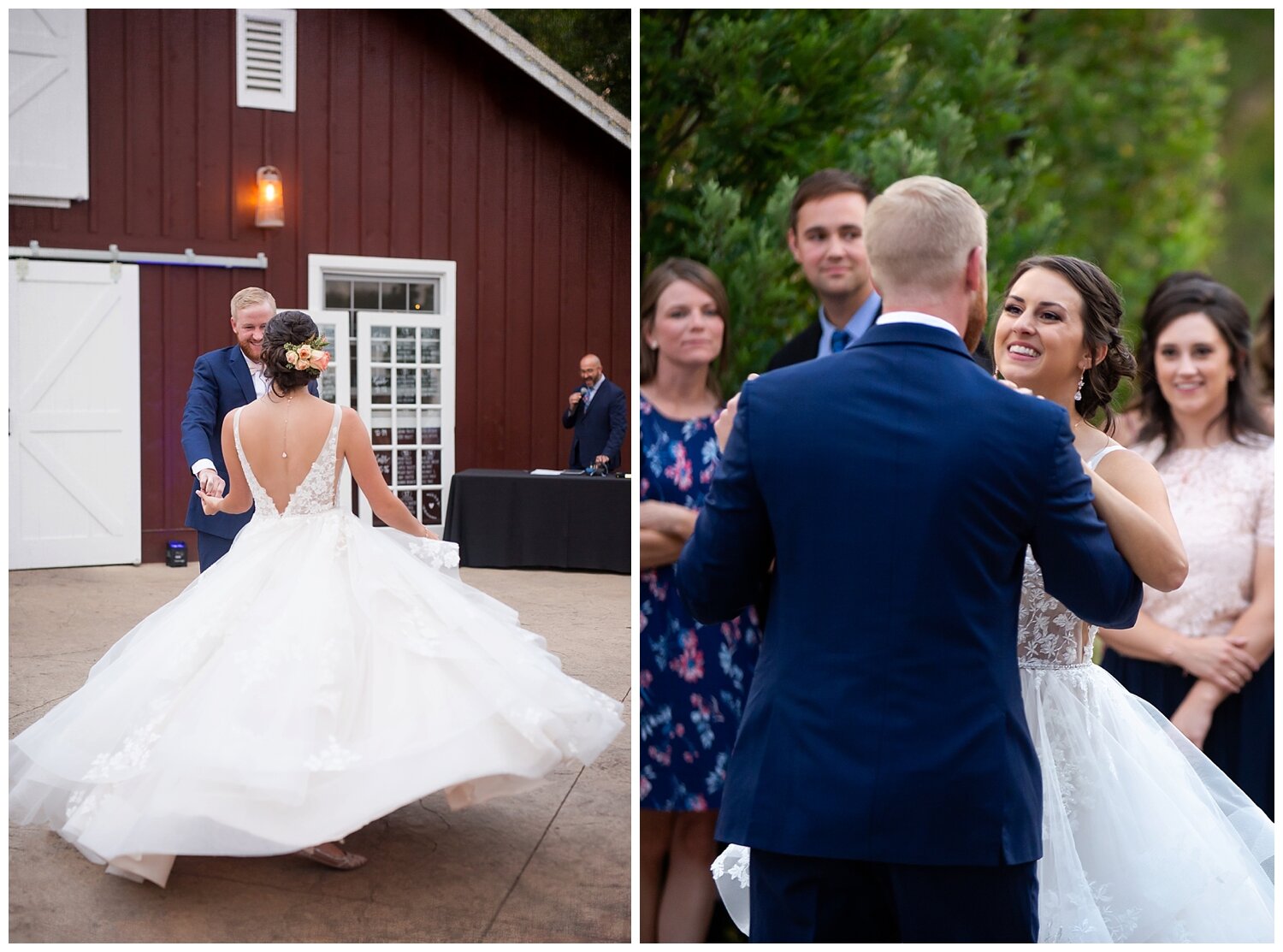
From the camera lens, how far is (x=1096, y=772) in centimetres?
220

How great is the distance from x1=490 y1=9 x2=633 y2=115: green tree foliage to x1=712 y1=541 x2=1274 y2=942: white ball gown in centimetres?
155

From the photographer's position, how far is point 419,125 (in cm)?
342

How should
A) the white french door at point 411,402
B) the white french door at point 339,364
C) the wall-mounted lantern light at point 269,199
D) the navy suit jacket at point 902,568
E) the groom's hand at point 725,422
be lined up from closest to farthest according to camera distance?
the navy suit jacket at point 902,568
the groom's hand at point 725,422
the white french door at point 339,364
the white french door at point 411,402
the wall-mounted lantern light at point 269,199

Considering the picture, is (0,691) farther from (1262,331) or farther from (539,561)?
(1262,331)

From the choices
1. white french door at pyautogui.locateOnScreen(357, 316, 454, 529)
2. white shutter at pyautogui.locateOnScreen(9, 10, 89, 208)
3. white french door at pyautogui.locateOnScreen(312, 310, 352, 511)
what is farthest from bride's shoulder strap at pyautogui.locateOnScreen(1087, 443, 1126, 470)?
white shutter at pyautogui.locateOnScreen(9, 10, 89, 208)

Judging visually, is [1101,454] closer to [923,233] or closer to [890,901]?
[923,233]

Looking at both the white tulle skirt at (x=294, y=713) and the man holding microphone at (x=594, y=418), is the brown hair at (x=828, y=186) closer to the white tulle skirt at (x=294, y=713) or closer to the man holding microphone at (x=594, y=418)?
the man holding microphone at (x=594, y=418)

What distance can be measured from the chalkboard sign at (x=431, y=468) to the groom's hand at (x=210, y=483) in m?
0.52

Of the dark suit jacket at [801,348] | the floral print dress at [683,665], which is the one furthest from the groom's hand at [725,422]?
the dark suit jacket at [801,348]

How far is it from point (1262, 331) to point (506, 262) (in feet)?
7.74

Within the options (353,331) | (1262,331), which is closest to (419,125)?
(353,331)

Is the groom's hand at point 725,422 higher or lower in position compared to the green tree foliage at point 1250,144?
lower

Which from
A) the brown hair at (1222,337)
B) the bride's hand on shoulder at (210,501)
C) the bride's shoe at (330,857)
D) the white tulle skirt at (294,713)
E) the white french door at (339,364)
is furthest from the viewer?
the brown hair at (1222,337)

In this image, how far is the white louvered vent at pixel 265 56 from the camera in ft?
9.71
